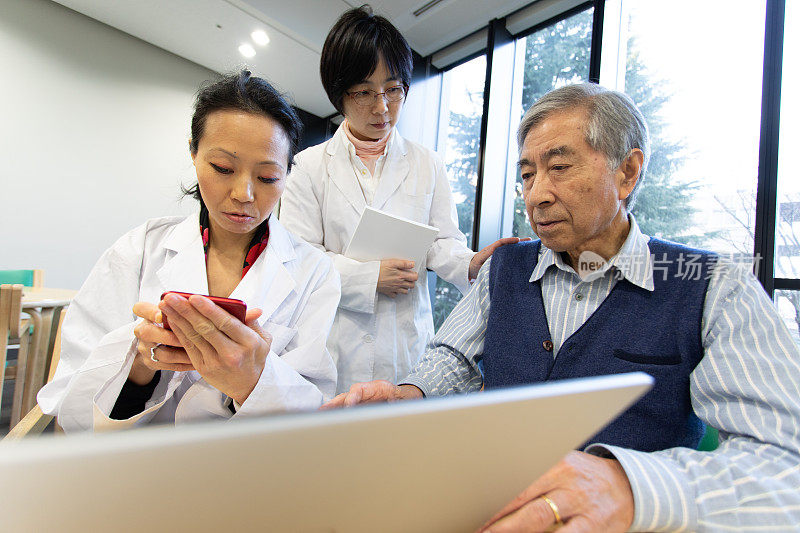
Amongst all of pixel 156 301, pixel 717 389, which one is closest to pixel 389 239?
pixel 156 301

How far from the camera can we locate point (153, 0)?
3.38m

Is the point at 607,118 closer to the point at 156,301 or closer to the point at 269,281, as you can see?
the point at 269,281

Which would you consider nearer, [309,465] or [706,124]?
[309,465]

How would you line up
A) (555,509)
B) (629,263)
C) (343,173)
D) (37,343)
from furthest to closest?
(37,343)
(343,173)
(629,263)
(555,509)

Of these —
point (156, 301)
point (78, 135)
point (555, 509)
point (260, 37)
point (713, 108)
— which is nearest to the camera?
point (555, 509)

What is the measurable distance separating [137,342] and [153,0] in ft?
12.1

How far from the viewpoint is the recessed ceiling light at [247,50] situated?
153 inches

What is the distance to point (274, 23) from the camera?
3.46 meters

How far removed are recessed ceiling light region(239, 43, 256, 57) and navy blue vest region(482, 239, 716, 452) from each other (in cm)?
393

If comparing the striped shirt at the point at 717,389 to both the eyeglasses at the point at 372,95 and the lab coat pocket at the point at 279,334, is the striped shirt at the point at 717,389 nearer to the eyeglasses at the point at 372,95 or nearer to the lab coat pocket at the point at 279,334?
the lab coat pocket at the point at 279,334

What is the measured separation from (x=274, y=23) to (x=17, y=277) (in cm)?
287

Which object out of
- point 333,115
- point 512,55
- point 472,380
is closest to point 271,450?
point 472,380

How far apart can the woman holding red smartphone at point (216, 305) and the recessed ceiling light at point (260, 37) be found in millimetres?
2888

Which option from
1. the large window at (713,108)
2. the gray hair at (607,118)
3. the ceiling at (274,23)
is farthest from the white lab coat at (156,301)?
the ceiling at (274,23)
